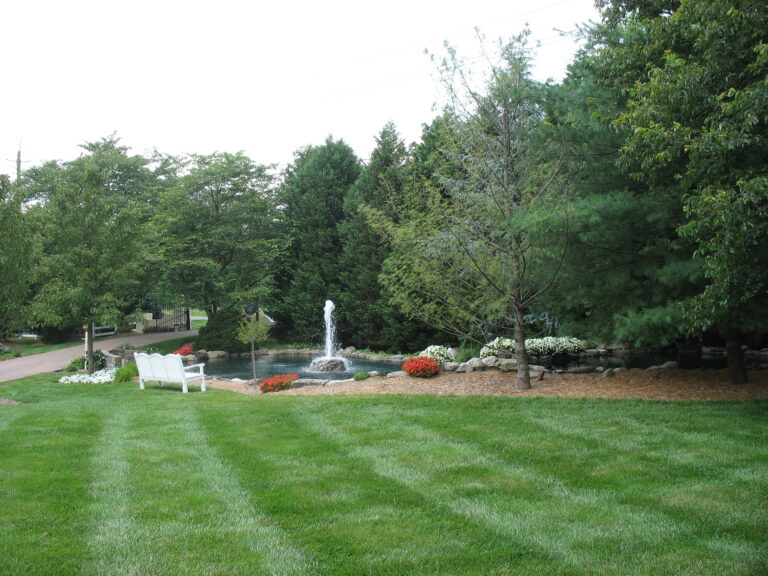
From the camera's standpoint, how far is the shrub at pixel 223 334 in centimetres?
2086

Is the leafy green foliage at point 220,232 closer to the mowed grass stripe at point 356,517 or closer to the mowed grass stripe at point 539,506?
the mowed grass stripe at point 356,517

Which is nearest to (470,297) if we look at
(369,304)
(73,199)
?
(73,199)

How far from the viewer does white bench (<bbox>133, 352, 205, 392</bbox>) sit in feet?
34.2

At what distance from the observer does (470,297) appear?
9.36 m

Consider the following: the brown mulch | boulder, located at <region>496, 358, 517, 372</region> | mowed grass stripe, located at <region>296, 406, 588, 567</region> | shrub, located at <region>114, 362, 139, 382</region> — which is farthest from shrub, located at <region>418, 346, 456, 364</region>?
mowed grass stripe, located at <region>296, 406, 588, 567</region>

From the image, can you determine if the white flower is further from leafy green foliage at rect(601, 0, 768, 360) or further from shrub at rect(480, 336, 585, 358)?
leafy green foliage at rect(601, 0, 768, 360)

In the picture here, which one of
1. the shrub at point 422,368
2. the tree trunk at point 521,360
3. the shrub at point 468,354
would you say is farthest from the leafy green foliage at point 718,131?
the shrub at point 468,354

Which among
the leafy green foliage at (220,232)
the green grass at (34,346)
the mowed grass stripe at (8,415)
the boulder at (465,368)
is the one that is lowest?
the mowed grass stripe at (8,415)

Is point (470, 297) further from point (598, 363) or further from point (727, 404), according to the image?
point (598, 363)

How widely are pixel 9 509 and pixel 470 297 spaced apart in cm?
692

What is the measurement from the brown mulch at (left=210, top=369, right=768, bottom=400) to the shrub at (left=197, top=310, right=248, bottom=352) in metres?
10.2

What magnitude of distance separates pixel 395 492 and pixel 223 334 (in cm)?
1791

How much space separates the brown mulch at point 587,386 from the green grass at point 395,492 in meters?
1.07

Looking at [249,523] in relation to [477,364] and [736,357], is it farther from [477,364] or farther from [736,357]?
[477,364]
